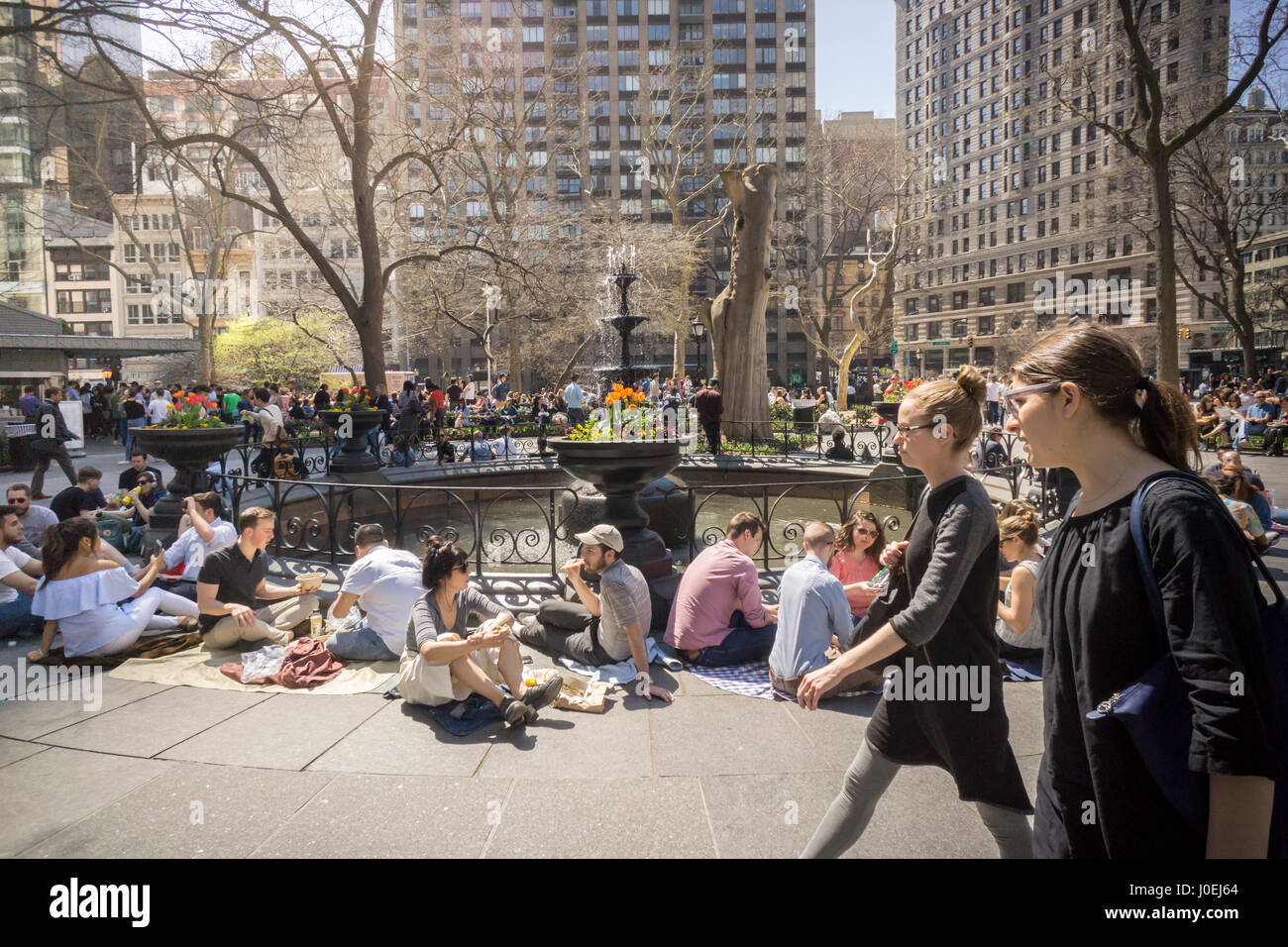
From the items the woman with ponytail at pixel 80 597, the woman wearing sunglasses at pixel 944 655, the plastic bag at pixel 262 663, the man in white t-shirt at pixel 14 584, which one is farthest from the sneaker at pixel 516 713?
the man in white t-shirt at pixel 14 584

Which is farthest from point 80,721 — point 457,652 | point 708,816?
point 708,816

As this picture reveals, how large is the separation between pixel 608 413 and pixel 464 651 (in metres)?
4.55

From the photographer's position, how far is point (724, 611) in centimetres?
619

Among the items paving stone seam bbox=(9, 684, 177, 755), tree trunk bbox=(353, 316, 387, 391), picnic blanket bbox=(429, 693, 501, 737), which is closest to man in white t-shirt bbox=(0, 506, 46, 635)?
paving stone seam bbox=(9, 684, 177, 755)

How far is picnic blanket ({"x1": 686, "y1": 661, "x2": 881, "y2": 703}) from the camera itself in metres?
5.40

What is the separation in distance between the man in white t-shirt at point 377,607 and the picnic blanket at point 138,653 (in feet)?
4.55

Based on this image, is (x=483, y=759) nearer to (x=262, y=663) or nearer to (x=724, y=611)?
(x=724, y=611)

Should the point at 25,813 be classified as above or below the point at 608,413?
below

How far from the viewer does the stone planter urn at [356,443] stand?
15164mm

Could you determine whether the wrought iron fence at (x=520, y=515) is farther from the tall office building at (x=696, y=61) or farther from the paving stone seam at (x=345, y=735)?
the tall office building at (x=696, y=61)

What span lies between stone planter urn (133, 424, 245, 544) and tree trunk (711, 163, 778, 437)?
39.8 feet

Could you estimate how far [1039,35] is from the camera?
7550 centimetres
